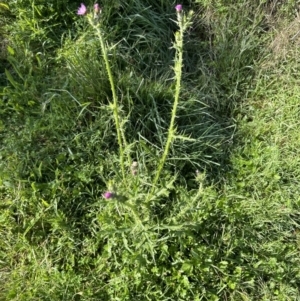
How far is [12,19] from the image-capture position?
329cm

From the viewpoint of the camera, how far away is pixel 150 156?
2.79 meters

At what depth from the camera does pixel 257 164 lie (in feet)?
9.50

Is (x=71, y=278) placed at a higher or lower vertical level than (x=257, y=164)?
lower

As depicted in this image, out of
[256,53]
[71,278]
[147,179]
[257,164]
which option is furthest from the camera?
[256,53]

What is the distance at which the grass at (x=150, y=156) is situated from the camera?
252 cm

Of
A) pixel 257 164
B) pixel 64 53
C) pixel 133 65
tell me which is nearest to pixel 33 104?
pixel 64 53

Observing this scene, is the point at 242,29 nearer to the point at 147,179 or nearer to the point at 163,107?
the point at 163,107

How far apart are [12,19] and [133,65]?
954mm

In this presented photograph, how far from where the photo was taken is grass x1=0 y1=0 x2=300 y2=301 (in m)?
2.52

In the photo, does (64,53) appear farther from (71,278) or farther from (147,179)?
(71,278)

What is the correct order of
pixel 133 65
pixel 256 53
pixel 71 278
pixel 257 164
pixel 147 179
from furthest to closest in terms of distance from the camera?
pixel 256 53, pixel 133 65, pixel 257 164, pixel 147 179, pixel 71 278

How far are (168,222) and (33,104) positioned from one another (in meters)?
1.14

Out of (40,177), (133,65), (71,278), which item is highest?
(133,65)

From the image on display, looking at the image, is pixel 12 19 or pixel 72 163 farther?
pixel 12 19
